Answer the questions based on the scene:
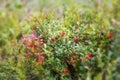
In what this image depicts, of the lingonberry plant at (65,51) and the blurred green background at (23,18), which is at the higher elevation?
the blurred green background at (23,18)

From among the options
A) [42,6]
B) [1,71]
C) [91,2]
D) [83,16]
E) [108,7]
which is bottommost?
[1,71]

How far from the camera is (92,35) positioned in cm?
337

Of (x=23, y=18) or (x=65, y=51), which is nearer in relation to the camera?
(x=65, y=51)

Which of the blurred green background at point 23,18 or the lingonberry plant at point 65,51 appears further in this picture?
the blurred green background at point 23,18

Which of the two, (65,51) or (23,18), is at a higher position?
(23,18)

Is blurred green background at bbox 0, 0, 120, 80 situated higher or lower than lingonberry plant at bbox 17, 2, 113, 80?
higher

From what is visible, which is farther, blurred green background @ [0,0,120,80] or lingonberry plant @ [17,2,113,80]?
blurred green background @ [0,0,120,80]

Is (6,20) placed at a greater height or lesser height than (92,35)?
greater

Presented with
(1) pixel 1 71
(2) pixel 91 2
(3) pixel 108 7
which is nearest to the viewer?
(1) pixel 1 71

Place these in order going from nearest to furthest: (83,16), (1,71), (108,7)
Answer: (1,71), (83,16), (108,7)

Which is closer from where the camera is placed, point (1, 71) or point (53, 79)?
point (53, 79)

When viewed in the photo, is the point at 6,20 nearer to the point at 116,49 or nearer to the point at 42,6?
the point at 42,6

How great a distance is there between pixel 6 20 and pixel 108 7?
5.98 feet

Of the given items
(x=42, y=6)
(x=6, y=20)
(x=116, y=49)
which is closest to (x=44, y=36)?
(x=116, y=49)
